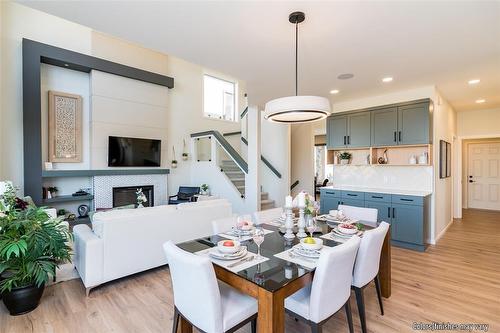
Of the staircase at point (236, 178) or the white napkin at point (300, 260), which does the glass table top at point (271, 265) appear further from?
the staircase at point (236, 178)

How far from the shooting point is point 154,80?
675 centimetres

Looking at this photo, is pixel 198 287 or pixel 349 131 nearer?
pixel 198 287

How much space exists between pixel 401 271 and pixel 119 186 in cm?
582

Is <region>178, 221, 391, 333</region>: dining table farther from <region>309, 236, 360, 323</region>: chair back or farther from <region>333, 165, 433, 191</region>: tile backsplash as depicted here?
<region>333, 165, 433, 191</region>: tile backsplash

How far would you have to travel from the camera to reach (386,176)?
5.01m

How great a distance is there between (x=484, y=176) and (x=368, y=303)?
303 inches

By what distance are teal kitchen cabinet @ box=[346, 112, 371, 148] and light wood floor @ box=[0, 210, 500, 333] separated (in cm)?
223

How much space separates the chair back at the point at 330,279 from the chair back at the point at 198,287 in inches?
23.5

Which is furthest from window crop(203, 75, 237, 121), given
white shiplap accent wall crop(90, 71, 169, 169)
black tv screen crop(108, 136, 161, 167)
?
black tv screen crop(108, 136, 161, 167)

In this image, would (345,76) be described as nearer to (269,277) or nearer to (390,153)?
(390,153)

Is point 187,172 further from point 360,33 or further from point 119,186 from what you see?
point 360,33

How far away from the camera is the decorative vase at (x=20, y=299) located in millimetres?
2320

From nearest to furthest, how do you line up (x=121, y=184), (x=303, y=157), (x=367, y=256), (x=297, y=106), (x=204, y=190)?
(x=367, y=256) < (x=297, y=106) < (x=121, y=184) < (x=204, y=190) < (x=303, y=157)

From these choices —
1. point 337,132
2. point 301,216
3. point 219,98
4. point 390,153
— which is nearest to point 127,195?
point 219,98
